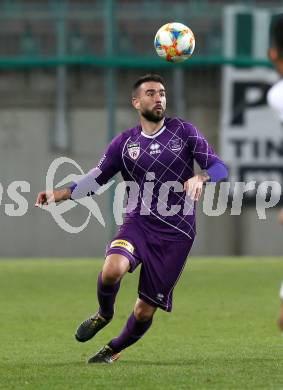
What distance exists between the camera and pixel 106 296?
8953mm

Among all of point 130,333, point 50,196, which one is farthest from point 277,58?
point 130,333

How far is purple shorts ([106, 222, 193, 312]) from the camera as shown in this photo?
899 cm

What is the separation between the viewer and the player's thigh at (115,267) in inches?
344

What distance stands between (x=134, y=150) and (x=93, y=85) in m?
17.7

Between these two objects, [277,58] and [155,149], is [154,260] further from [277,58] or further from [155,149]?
[277,58]

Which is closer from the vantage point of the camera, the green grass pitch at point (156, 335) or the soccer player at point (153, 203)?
the green grass pitch at point (156, 335)

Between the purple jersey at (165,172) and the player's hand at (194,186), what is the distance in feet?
1.87

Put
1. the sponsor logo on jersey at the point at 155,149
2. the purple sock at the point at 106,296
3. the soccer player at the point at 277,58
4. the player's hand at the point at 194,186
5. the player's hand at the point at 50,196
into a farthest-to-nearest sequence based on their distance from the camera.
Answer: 1. the sponsor logo on jersey at the point at 155,149
2. the player's hand at the point at 50,196
3. the purple sock at the point at 106,296
4. the player's hand at the point at 194,186
5. the soccer player at the point at 277,58

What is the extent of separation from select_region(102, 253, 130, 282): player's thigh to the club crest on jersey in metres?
0.80

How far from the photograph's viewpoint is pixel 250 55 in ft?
86.5

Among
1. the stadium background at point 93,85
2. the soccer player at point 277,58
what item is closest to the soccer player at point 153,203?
the soccer player at point 277,58

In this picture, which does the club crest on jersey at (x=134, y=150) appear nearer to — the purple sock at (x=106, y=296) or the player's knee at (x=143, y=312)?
the purple sock at (x=106, y=296)

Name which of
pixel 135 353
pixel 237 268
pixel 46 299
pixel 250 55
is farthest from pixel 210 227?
pixel 135 353

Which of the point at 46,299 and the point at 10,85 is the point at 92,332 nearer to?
the point at 46,299
